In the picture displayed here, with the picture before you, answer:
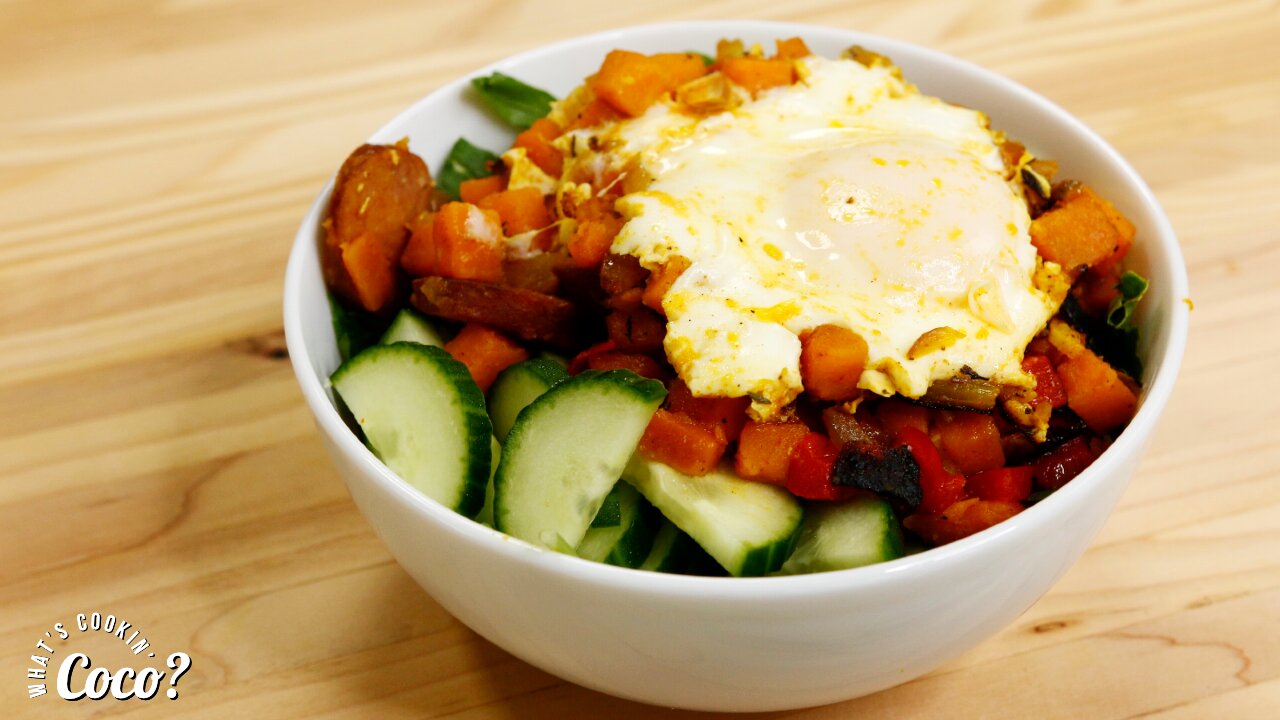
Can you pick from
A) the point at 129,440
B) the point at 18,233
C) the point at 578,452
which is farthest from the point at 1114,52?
the point at 18,233

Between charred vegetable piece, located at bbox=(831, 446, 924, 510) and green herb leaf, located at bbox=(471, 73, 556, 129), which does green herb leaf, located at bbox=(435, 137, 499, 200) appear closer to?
green herb leaf, located at bbox=(471, 73, 556, 129)

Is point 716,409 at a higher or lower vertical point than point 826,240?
lower

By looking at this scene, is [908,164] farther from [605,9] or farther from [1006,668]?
[605,9]

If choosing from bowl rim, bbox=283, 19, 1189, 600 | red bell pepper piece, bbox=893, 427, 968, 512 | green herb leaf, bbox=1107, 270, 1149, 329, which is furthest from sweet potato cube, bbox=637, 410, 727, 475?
green herb leaf, bbox=1107, 270, 1149, 329

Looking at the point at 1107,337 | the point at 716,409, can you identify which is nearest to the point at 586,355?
the point at 716,409

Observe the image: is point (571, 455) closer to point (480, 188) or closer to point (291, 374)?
point (480, 188)
